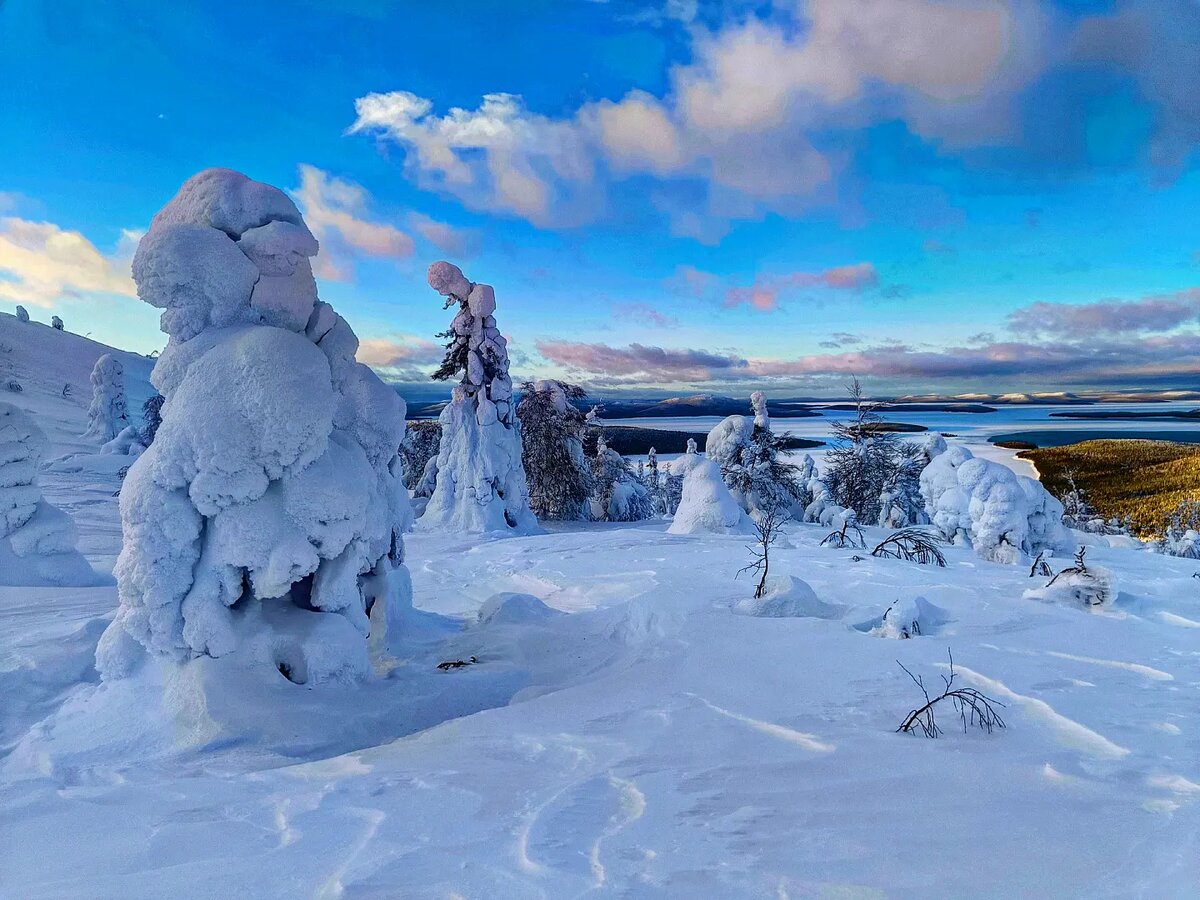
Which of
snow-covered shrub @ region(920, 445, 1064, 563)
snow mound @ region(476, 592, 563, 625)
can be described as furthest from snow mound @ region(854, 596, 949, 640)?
snow-covered shrub @ region(920, 445, 1064, 563)

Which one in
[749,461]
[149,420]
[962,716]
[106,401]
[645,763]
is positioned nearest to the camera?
[645,763]

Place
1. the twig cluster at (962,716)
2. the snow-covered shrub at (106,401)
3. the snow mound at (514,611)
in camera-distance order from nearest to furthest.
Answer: the twig cluster at (962,716) → the snow mound at (514,611) → the snow-covered shrub at (106,401)

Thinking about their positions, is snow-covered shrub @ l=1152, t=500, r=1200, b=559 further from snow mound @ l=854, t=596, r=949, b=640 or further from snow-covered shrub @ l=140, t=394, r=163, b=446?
snow-covered shrub @ l=140, t=394, r=163, b=446

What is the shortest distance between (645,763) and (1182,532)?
2275 cm

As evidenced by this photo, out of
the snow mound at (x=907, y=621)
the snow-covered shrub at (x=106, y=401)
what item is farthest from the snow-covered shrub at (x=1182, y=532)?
the snow-covered shrub at (x=106, y=401)

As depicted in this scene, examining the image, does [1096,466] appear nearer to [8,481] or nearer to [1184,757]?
[1184,757]

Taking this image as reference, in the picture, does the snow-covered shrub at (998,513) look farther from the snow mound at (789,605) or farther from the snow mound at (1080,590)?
the snow mound at (789,605)

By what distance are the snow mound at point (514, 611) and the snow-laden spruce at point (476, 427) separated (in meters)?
9.26

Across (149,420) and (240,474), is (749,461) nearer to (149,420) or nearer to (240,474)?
(240,474)

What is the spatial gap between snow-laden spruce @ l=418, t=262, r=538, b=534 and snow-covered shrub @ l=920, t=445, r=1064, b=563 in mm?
10560

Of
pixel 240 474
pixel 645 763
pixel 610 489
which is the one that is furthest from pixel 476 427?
pixel 645 763

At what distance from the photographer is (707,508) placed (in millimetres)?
13852

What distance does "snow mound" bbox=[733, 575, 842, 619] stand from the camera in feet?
17.4

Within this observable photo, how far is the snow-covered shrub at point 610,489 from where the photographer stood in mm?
23109
